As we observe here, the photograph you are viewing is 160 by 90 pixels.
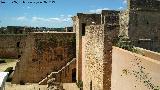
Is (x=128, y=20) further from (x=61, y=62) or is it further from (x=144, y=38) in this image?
(x=61, y=62)

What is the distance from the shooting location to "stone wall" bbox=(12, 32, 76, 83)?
27.7m

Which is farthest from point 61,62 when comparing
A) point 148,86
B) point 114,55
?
point 148,86

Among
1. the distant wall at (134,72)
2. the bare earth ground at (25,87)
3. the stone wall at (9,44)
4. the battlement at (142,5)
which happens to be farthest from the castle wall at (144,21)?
the stone wall at (9,44)

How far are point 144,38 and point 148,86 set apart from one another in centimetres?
839

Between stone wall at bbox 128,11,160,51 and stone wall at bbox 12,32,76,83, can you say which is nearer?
stone wall at bbox 128,11,160,51

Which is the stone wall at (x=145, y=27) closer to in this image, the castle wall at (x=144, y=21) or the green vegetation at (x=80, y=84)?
the castle wall at (x=144, y=21)

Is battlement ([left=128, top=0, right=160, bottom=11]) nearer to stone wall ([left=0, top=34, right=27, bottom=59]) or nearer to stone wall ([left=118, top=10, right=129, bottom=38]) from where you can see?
stone wall ([left=118, top=10, right=129, bottom=38])

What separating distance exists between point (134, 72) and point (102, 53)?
16.2 feet

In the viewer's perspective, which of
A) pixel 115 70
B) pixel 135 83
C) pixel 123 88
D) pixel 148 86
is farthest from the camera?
pixel 115 70

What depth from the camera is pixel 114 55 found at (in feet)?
45.6

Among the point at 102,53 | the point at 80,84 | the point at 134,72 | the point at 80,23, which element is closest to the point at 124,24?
the point at 102,53

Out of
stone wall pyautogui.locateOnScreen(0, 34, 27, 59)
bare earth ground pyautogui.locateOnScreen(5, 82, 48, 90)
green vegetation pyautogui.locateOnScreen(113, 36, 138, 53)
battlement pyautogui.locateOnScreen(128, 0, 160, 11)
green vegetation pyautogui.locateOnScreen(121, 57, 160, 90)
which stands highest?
battlement pyautogui.locateOnScreen(128, 0, 160, 11)

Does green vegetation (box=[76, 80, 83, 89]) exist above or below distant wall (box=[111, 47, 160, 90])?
below

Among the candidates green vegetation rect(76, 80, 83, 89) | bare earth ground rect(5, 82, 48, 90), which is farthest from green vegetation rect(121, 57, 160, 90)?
bare earth ground rect(5, 82, 48, 90)
